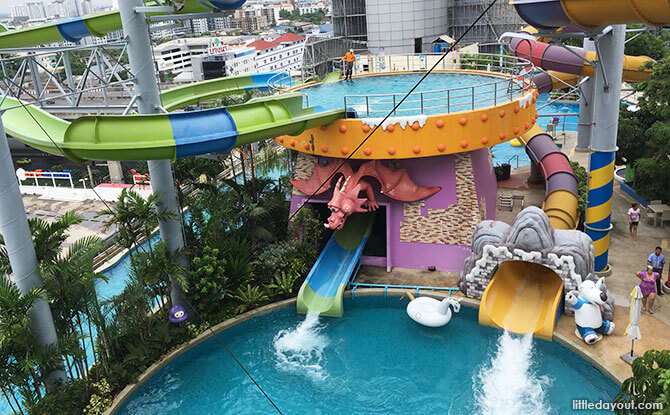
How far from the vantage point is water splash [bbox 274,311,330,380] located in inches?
461

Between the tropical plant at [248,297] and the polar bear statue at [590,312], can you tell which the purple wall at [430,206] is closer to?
the tropical plant at [248,297]

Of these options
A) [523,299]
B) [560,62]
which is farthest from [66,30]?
[560,62]

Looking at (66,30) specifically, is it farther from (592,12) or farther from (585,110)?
(585,110)

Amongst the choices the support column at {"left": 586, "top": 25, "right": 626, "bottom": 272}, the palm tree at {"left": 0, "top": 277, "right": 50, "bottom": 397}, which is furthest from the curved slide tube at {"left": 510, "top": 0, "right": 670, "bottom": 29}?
the palm tree at {"left": 0, "top": 277, "right": 50, "bottom": 397}

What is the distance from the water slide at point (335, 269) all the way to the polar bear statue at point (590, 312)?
5.35 m

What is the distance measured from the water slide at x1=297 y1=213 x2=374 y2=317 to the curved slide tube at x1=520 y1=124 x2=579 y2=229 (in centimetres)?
518

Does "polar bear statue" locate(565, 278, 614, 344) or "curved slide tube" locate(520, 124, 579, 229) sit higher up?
"curved slide tube" locate(520, 124, 579, 229)

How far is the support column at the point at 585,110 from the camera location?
20453 mm

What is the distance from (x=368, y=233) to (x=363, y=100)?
475 cm

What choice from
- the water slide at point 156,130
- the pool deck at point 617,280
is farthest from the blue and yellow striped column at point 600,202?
the water slide at point 156,130

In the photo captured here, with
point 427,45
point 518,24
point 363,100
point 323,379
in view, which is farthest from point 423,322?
point 518,24

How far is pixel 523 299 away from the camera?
43.3 ft

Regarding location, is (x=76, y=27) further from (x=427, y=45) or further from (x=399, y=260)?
(x=427, y=45)

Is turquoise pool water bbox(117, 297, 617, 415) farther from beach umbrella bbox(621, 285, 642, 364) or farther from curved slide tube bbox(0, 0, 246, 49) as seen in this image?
curved slide tube bbox(0, 0, 246, 49)
